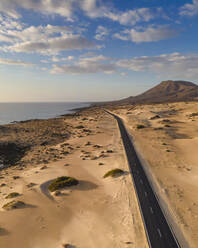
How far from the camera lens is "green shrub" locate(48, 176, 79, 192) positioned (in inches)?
1098

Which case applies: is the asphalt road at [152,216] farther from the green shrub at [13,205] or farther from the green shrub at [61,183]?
the green shrub at [13,205]

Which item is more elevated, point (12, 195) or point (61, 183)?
point (61, 183)

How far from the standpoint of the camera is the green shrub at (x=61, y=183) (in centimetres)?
2789

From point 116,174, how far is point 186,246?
16677 millimetres

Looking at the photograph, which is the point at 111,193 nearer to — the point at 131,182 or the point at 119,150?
the point at 131,182

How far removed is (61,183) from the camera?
2853cm

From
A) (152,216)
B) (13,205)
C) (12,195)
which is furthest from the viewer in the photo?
(12,195)

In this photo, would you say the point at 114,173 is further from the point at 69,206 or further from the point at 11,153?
the point at 11,153

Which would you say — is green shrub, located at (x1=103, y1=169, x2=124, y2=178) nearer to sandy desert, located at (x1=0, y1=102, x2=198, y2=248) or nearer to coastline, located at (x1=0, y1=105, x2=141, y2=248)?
sandy desert, located at (x1=0, y1=102, x2=198, y2=248)

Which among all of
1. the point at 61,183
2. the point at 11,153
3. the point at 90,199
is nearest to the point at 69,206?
the point at 90,199

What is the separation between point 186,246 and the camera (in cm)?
1716

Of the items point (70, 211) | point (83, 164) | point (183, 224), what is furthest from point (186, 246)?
point (83, 164)

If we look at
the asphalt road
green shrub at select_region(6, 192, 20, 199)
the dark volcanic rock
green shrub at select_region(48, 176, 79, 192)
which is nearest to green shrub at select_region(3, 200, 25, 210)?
green shrub at select_region(6, 192, 20, 199)

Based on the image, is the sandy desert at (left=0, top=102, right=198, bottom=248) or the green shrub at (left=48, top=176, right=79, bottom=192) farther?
the green shrub at (left=48, top=176, right=79, bottom=192)
